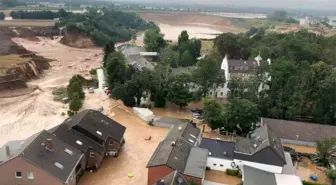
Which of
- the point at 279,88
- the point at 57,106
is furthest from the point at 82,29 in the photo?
the point at 279,88

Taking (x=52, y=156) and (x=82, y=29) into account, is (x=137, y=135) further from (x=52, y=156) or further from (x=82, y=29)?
(x=82, y=29)

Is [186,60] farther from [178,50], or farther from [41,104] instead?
[41,104]

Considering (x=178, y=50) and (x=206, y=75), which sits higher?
(x=206, y=75)

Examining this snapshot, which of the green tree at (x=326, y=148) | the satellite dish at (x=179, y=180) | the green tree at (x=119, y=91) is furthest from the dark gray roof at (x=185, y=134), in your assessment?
the green tree at (x=119, y=91)

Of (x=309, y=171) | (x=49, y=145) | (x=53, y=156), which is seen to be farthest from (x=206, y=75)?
(x=53, y=156)

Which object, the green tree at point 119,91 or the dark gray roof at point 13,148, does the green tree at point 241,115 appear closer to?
the green tree at point 119,91

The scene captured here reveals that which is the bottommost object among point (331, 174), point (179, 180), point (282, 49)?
point (331, 174)
